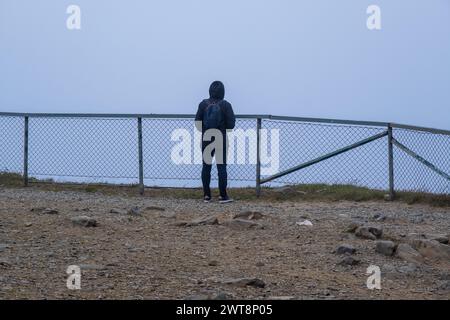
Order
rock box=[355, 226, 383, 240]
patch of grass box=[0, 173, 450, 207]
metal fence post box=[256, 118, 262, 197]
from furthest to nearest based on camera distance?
metal fence post box=[256, 118, 262, 197] → patch of grass box=[0, 173, 450, 207] → rock box=[355, 226, 383, 240]

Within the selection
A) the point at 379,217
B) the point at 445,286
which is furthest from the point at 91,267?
the point at 379,217

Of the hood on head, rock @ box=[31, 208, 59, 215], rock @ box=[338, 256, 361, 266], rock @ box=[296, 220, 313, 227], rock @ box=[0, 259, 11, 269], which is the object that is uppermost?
the hood on head

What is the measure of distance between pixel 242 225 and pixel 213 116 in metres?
3.48

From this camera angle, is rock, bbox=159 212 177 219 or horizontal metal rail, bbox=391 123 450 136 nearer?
rock, bbox=159 212 177 219

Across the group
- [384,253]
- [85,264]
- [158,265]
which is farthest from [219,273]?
[384,253]

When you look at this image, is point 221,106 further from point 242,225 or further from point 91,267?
point 91,267

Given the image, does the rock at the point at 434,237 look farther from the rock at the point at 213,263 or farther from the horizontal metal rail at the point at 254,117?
the horizontal metal rail at the point at 254,117

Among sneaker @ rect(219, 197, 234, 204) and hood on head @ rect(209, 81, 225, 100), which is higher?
hood on head @ rect(209, 81, 225, 100)

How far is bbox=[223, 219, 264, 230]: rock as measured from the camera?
11992 millimetres

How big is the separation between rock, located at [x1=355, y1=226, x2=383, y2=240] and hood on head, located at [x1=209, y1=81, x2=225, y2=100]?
15.1 feet

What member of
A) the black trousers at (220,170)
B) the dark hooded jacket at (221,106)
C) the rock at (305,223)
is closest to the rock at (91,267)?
the rock at (305,223)

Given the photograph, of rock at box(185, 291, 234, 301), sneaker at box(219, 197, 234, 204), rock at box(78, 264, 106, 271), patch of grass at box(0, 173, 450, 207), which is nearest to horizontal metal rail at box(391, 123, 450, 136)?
patch of grass at box(0, 173, 450, 207)

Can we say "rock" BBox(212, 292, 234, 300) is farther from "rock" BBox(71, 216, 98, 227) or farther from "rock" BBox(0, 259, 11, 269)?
"rock" BBox(71, 216, 98, 227)

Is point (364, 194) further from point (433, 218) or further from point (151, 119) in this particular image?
point (151, 119)
